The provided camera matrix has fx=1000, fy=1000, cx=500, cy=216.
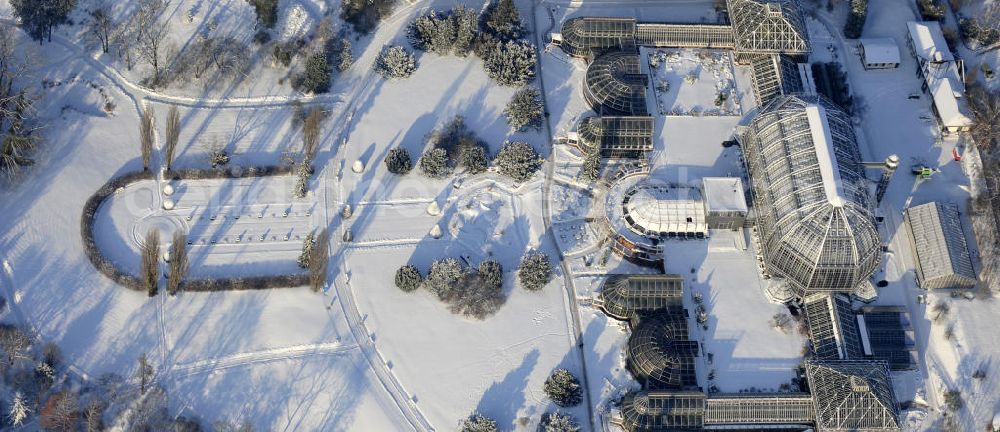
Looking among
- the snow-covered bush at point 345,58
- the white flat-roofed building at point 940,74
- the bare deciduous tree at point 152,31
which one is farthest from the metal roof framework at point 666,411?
the bare deciduous tree at point 152,31

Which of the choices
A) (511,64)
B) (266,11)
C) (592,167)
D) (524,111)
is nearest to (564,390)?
(592,167)

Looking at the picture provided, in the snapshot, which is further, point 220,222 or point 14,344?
point 220,222

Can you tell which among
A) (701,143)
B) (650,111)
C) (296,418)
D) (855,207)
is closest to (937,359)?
(855,207)

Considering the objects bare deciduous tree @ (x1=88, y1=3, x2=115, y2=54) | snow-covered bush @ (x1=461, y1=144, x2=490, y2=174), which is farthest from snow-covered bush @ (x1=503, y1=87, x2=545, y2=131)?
bare deciduous tree @ (x1=88, y1=3, x2=115, y2=54)

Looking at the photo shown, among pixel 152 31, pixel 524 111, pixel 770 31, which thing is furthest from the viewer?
pixel 152 31

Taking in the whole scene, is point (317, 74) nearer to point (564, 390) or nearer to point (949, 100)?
point (564, 390)

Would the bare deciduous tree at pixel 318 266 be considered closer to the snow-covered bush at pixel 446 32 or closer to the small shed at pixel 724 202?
the snow-covered bush at pixel 446 32

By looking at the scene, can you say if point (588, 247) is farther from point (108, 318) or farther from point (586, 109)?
point (108, 318)
